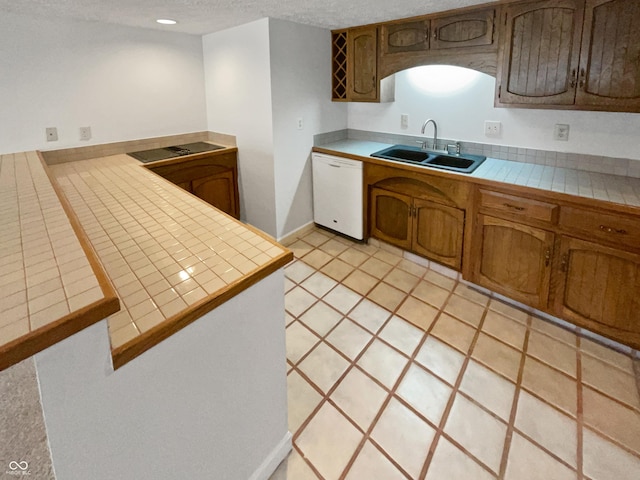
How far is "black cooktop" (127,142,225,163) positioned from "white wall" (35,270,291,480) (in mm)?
2410

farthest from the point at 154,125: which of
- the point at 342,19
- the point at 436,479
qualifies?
the point at 436,479

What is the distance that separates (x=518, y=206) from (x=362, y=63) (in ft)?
6.15

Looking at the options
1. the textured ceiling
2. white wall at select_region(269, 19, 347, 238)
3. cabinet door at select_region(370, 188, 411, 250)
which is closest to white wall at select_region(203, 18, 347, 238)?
white wall at select_region(269, 19, 347, 238)

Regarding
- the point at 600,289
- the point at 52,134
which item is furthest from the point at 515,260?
the point at 52,134

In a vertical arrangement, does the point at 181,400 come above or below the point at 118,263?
below

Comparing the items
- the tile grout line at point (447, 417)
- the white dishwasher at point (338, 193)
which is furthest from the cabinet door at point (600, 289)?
the white dishwasher at point (338, 193)

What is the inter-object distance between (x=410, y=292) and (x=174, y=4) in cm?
258

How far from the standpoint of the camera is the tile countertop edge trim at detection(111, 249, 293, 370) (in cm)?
89

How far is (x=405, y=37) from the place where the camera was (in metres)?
2.96

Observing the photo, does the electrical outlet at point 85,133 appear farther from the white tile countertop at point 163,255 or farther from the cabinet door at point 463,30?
the cabinet door at point 463,30

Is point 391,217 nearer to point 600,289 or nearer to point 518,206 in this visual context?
point 518,206

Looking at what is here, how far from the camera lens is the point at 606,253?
2.07 m

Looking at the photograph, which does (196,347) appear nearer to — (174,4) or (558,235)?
(558,235)

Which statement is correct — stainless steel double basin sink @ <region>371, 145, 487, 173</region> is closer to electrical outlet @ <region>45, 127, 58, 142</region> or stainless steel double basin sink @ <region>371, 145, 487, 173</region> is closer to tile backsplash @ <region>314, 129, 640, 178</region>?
tile backsplash @ <region>314, 129, 640, 178</region>
